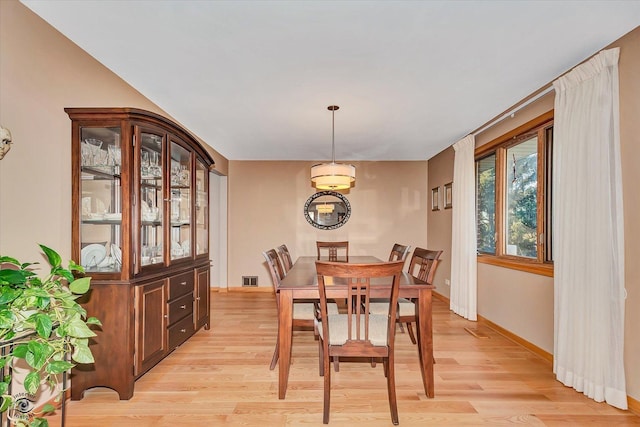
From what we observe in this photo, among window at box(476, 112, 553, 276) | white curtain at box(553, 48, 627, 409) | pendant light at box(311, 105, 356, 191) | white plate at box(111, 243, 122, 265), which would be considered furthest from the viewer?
pendant light at box(311, 105, 356, 191)

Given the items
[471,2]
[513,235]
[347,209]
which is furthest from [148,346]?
[347,209]

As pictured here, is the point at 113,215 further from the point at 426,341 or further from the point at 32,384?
the point at 426,341

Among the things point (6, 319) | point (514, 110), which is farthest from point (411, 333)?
point (6, 319)

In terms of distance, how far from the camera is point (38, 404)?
6.96 feet

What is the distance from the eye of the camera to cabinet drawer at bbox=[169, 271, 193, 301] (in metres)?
2.91

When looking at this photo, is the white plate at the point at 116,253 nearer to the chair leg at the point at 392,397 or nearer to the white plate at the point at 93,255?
the white plate at the point at 93,255

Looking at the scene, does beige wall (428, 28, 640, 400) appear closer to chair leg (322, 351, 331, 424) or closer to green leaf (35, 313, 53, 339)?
chair leg (322, 351, 331, 424)

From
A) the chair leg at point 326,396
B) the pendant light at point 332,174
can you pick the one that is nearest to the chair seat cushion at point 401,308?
the chair leg at point 326,396

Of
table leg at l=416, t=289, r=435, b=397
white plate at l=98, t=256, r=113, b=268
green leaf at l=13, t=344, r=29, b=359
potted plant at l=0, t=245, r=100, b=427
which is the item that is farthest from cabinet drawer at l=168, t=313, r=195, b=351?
table leg at l=416, t=289, r=435, b=397

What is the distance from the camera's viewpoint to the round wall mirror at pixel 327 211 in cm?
621

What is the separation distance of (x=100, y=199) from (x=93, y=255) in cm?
40

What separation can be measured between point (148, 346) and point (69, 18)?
223 centimetres

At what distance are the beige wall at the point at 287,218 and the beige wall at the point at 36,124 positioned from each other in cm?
378

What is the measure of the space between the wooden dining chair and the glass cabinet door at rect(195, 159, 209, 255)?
78.1 inches
